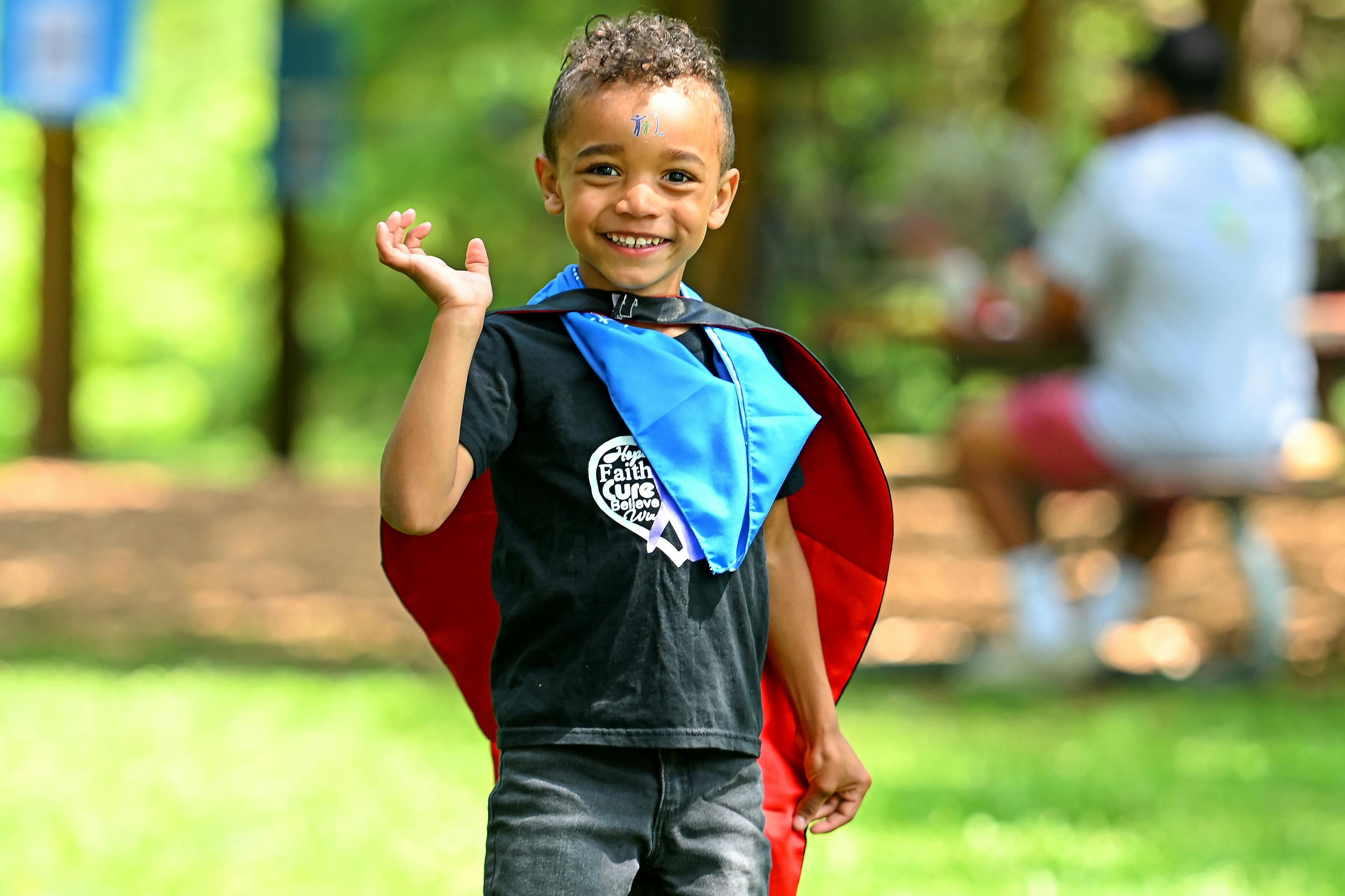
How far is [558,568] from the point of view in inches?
78.5

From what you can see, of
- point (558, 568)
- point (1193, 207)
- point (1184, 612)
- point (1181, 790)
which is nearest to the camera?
point (558, 568)

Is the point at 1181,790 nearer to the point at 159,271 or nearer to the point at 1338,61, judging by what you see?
the point at 1338,61

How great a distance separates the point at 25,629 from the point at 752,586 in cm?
528

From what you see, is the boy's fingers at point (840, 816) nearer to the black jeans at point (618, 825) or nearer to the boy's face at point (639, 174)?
the black jeans at point (618, 825)

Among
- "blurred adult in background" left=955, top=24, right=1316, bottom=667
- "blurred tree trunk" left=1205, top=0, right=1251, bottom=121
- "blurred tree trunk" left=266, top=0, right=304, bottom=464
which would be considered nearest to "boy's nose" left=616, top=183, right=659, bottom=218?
"blurred adult in background" left=955, top=24, right=1316, bottom=667

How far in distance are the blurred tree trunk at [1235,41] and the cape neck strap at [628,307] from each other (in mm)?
7634

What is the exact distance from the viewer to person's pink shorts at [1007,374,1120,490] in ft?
19.2

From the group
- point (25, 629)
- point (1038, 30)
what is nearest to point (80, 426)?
point (1038, 30)

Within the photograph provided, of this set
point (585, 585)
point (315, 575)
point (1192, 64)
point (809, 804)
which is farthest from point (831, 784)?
point (315, 575)

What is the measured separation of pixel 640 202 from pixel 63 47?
775cm

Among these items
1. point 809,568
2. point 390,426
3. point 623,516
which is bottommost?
point 390,426

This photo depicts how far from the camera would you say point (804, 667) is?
7.31ft

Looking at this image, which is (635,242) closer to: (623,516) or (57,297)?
(623,516)

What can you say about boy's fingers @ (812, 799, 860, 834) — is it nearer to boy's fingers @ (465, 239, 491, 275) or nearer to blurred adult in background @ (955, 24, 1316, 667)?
boy's fingers @ (465, 239, 491, 275)
